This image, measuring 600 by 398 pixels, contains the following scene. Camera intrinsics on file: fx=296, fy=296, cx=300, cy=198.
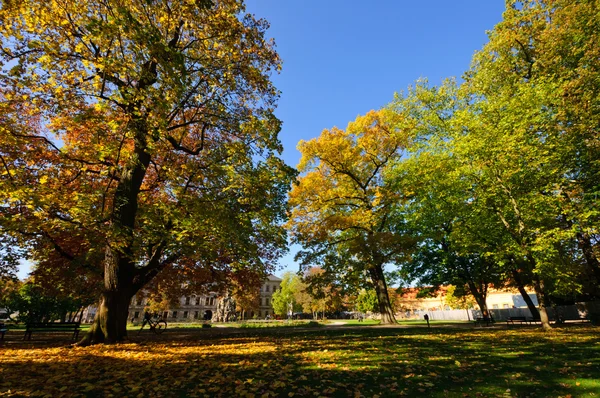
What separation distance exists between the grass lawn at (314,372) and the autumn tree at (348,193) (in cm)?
1398

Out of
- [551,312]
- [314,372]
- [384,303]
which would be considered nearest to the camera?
[314,372]

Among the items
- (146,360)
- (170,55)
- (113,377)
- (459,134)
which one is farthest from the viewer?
(459,134)

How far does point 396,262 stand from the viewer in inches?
822

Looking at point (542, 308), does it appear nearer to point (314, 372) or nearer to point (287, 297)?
point (314, 372)

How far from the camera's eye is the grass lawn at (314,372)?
4926 mm

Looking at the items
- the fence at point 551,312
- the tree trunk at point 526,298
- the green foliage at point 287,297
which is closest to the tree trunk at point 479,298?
the tree trunk at point 526,298

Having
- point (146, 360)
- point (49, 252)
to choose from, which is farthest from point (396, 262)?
point (49, 252)

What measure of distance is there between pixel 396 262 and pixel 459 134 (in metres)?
9.47

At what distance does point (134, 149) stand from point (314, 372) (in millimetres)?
11401

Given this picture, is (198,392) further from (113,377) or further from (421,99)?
(421,99)

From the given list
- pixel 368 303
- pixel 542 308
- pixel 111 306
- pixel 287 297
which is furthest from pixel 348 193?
pixel 287 297

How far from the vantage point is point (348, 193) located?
24641 millimetres

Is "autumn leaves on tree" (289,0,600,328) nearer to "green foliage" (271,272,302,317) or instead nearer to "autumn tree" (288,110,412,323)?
"autumn tree" (288,110,412,323)

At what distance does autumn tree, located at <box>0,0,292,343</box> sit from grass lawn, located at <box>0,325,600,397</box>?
12.0ft
